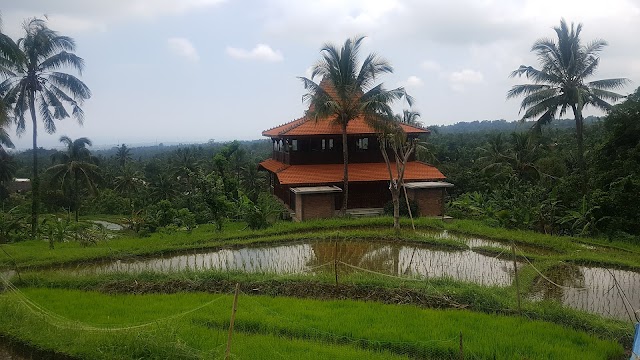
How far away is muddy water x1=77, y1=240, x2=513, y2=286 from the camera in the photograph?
1222 cm

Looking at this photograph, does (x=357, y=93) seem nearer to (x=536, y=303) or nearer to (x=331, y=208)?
(x=331, y=208)

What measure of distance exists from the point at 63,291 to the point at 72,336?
3690 millimetres

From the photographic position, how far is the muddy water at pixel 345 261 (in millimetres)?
12219

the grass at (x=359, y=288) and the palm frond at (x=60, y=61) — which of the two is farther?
the palm frond at (x=60, y=61)

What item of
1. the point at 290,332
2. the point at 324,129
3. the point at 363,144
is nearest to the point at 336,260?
the point at 290,332

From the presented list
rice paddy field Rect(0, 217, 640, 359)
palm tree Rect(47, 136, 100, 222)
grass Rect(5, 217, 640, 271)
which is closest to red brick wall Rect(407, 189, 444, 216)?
grass Rect(5, 217, 640, 271)

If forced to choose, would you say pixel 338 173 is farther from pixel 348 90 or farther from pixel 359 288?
pixel 359 288

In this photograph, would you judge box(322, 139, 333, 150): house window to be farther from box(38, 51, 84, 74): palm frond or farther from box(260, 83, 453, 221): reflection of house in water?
box(38, 51, 84, 74): palm frond

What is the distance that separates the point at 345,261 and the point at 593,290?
20.2 feet

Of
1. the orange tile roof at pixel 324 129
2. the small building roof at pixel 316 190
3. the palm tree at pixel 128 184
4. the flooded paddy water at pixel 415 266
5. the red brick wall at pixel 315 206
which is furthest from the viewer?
the palm tree at pixel 128 184

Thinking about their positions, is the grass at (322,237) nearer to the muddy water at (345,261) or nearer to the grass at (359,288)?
the muddy water at (345,261)

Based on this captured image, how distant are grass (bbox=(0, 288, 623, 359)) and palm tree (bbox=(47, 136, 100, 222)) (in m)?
25.9

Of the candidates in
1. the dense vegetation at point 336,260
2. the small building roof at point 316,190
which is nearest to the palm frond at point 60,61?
the dense vegetation at point 336,260

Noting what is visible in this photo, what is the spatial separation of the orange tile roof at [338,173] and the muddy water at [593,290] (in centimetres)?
1042
